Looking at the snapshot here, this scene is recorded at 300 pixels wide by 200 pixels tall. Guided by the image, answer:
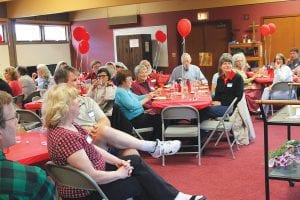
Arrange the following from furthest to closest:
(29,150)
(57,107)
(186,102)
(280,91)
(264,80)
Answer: (264,80)
(280,91)
(186,102)
(29,150)
(57,107)

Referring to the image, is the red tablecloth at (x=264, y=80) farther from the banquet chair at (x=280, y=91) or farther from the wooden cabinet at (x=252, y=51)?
the wooden cabinet at (x=252, y=51)

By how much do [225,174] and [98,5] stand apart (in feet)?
20.5

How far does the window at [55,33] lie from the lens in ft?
40.5

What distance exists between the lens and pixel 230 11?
1048 cm

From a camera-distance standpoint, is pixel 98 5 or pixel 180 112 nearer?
pixel 180 112

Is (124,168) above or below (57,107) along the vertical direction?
below

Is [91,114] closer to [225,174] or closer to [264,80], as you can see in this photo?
[225,174]

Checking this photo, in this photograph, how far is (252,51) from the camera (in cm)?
968

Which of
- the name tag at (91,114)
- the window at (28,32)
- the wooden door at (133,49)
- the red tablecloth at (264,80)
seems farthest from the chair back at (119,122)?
the window at (28,32)

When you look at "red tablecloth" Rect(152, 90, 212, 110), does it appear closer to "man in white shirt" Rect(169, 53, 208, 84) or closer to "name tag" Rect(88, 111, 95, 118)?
"name tag" Rect(88, 111, 95, 118)

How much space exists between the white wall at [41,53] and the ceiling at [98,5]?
115 centimetres

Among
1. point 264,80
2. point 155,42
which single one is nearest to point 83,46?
point 155,42

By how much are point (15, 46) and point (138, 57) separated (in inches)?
145

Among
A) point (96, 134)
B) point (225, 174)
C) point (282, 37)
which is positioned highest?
point (282, 37)
